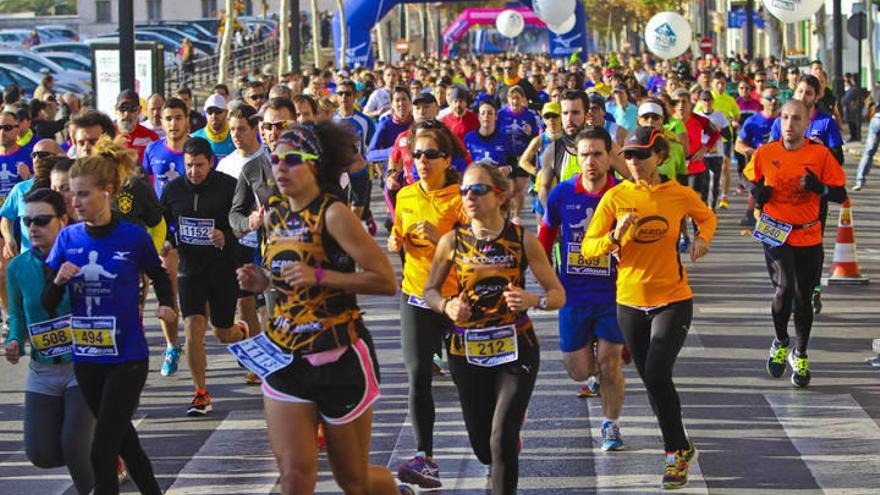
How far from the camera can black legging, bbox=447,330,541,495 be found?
22.6ft

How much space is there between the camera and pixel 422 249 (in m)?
8.38

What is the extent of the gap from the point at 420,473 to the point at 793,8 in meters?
15.6

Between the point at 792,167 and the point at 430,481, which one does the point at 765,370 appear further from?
the point at 430,481

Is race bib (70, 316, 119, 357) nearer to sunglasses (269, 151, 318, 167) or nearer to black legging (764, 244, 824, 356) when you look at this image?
sunglasses (269, 151, 318, 167)

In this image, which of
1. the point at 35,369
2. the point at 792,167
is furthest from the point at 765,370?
the point at 35,369

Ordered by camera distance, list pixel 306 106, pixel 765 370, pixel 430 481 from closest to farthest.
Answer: pixel 430 481, pixel 765 370, pixel 306 106

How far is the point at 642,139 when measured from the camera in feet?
26.4

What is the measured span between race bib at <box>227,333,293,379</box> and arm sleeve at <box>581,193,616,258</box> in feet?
7.32

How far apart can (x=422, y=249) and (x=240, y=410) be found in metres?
2.18

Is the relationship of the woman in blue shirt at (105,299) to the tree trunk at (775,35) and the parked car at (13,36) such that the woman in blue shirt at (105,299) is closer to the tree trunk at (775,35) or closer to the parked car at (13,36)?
the tree trunk at (775,35)

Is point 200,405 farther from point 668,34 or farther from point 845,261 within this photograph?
point 668,34

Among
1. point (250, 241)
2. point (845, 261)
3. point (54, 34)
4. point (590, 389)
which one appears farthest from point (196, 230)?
point (54, 34)

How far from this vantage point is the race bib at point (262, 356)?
602 centimetres

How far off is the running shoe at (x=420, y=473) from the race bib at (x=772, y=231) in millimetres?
3300
